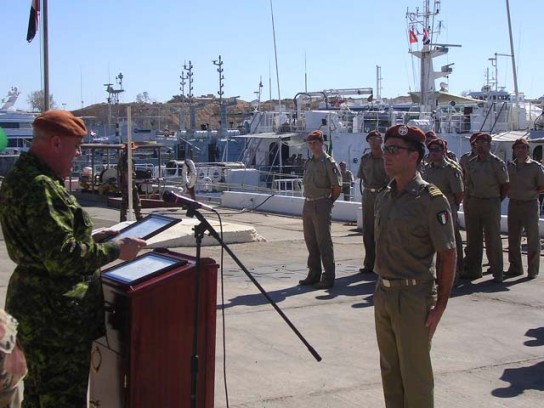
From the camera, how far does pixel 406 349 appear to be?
3.88 meters

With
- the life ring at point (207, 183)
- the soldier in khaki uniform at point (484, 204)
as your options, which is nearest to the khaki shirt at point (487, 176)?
the soldier in khaki uniform at point (484, 204)

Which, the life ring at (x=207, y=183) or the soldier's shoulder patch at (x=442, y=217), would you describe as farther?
the life ring at (x=207, y=183)

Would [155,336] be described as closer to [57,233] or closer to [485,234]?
[57,233]

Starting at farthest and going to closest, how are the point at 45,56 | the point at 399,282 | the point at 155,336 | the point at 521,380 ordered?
the point at 45,56 → the point at 521,380 → the point at 399,282 → the point at 155,336

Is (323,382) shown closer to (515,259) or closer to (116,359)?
(116,359)

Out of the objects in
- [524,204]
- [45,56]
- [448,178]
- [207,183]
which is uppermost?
[45,56]

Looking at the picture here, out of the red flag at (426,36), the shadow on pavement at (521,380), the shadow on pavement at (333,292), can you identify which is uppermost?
the red flag at (426,36)

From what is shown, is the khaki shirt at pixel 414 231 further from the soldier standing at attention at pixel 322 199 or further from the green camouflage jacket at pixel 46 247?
the soldier standing at attention at pixel 322 199

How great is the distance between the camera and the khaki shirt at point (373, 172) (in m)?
9.73

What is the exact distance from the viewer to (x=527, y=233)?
972 cm

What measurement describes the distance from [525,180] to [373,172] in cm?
190

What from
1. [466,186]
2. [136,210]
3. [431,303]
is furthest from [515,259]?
[136,210]

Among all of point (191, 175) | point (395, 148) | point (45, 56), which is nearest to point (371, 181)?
point (395, 148)

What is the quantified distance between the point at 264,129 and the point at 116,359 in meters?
28.9
